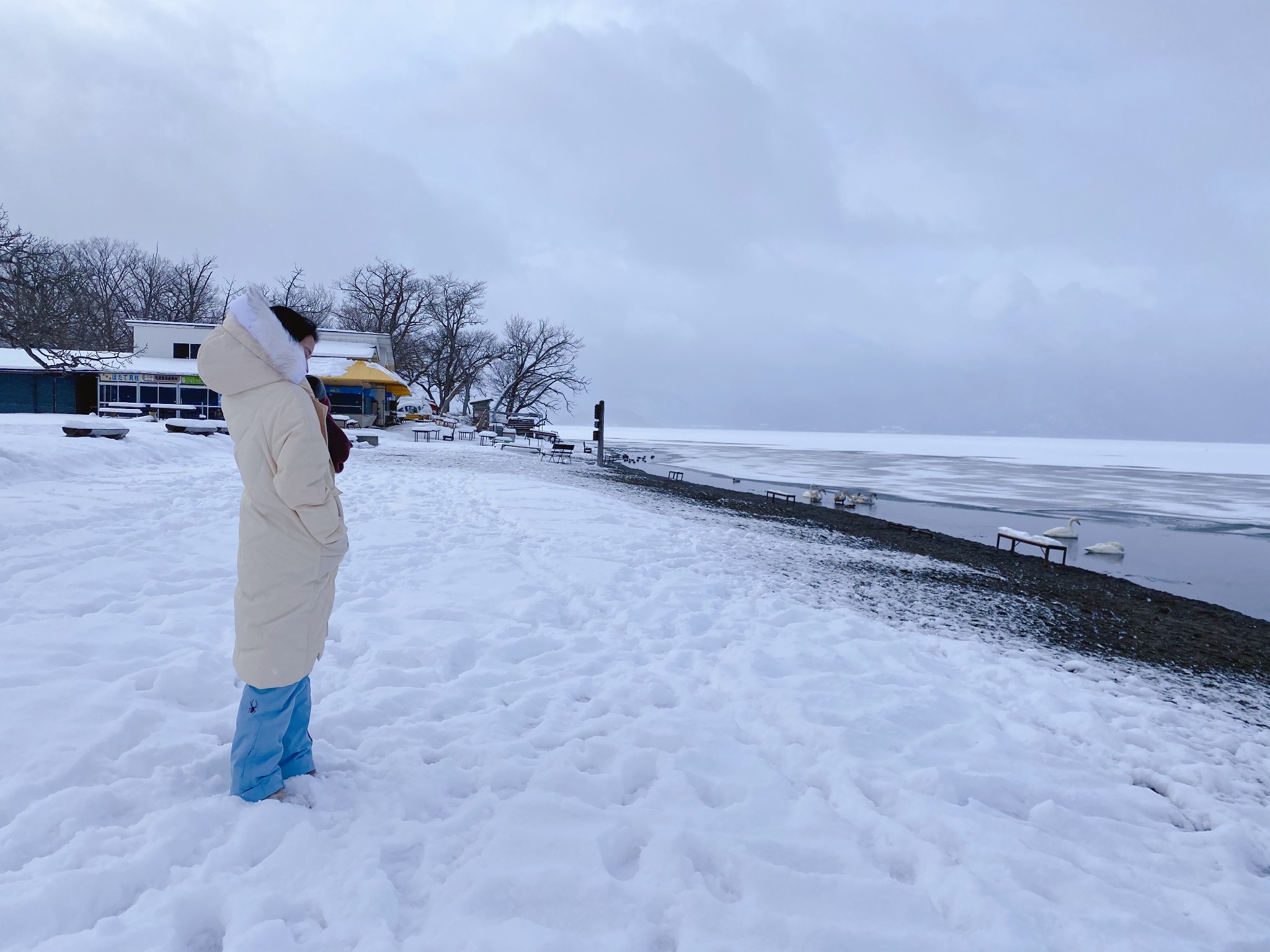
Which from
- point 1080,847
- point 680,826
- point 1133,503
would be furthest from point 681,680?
point 1133,503

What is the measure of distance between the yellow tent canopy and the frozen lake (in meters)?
13.0

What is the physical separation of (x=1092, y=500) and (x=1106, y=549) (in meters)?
12.6

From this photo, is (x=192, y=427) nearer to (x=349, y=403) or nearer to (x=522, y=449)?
(x=522, y=449)

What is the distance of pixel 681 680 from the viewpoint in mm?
4441

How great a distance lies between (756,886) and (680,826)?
16.6 inches

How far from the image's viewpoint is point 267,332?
7.93ft

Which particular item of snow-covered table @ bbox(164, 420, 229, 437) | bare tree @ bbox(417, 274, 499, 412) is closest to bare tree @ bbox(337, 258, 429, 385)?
bare tree @ bbox(417, 274, 499, 412)

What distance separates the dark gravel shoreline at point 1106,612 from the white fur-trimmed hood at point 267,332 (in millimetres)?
6867

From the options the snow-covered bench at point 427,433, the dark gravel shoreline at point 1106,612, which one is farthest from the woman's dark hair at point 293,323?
the snow-covered bench at point 427,433

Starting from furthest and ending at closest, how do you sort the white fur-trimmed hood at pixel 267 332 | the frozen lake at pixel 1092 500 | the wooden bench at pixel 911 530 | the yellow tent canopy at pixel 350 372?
1. the yellow tent canopy at pixel 350 372
2. the wooden bench at pixel 911 530
3. the frozen lake at pixel 1092 500
4. the white fur-trimmed hood at pixel 267 332

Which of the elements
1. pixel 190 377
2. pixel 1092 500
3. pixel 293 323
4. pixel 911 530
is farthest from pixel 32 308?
pixel 1092 500

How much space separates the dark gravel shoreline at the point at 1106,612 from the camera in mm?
6352

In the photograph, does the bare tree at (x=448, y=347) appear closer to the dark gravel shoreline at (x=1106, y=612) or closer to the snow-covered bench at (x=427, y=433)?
the snow-covered bench at (x=427, y=433)

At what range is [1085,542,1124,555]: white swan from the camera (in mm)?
13336
